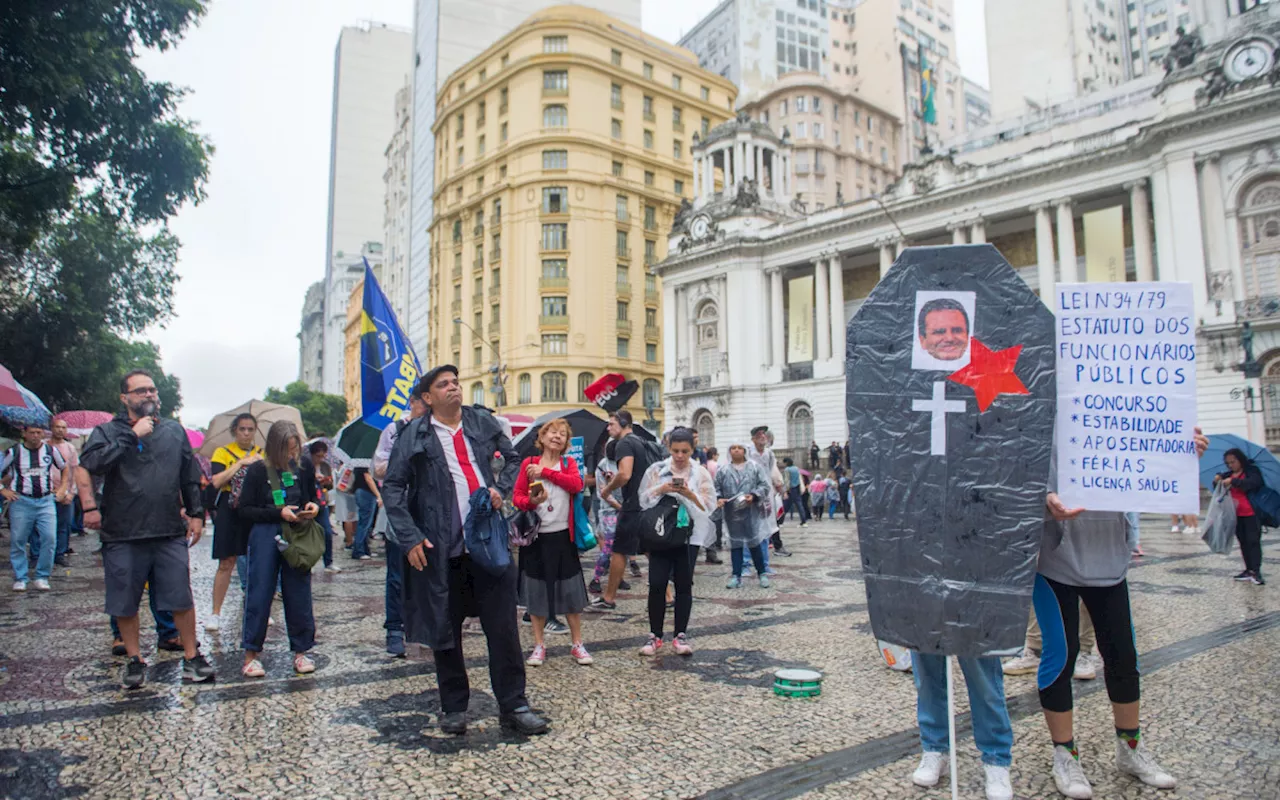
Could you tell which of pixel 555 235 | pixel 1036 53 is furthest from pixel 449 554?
pixel 1036 53

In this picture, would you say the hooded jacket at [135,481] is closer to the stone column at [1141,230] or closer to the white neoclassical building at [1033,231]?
the white neoclassical building at [1033,231]

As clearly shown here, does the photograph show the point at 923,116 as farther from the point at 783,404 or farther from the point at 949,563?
the point at 949,563

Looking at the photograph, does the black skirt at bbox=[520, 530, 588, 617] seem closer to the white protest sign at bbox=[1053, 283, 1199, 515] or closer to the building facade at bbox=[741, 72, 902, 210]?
the white protest sign at bbox=[1053, 283, 1199, 515]

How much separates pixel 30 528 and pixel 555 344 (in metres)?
42.0

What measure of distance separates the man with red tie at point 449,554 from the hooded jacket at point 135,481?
1912 millimetres

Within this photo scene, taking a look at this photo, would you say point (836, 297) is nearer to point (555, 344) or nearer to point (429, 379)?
point (555, 344)

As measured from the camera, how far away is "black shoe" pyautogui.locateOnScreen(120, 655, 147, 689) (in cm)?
483

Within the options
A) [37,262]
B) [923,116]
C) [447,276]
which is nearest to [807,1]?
[923,116]

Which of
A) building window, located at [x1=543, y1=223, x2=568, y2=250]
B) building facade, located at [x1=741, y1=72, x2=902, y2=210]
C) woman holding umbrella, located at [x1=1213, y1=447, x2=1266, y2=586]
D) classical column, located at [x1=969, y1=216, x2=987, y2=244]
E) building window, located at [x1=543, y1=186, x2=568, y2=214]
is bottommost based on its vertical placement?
woman holding umbrella, located at [x1=1213, y1=447, x2=1266, y2=586]

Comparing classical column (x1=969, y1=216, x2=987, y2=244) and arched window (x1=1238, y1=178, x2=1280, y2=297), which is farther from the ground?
classical column (x1=969, y1=216, x2=987, y2=244)

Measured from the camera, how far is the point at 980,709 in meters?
3.22

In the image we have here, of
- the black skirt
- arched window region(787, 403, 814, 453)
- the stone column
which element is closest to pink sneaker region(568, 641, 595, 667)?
the black skirt

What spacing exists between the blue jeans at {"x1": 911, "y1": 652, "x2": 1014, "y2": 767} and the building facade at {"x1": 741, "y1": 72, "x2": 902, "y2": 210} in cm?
7038

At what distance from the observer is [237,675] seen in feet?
17.3
